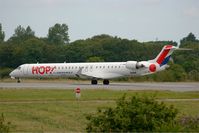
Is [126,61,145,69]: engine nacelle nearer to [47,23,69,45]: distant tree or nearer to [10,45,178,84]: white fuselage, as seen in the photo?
[10,45,178,84]: white fuselage

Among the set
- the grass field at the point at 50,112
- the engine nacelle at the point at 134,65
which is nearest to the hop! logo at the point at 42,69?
the engine nacelle at the point at 134,65

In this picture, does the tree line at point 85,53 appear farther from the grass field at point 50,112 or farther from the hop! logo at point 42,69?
the grass field at point 50,112

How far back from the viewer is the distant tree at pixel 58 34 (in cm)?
17088

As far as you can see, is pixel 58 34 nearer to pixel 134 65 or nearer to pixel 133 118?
pixel 134 65

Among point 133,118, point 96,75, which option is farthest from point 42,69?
point 133,118

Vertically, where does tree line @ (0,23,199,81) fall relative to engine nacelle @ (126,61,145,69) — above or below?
above

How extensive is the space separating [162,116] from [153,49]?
346 feet

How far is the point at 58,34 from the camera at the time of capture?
172m

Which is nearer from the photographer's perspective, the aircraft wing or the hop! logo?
the aircraft wing

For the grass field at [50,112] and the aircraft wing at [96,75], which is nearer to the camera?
the grass field at [50,112]

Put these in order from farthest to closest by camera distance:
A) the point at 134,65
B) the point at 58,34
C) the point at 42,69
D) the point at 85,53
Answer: the point at 58,34, the point at 85,53, the point at 42,69, the point at 134,65

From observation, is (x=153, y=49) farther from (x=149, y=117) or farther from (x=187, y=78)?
(x=149, y=117)

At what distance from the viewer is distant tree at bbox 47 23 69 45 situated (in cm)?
17088

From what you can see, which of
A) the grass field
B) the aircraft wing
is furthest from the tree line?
the grass field
